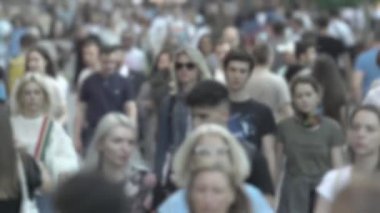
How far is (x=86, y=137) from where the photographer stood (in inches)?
534

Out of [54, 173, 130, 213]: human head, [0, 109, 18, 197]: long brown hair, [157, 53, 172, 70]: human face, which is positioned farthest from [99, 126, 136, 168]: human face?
[157, 53, 172, 70]: human face

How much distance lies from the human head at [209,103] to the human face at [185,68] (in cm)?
182

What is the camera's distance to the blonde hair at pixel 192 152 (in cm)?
732

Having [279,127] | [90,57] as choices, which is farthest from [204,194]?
[90,57]

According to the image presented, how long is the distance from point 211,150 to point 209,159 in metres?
0.38

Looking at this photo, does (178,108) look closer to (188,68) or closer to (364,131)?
(188,68)

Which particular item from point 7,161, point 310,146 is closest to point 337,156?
point 310,146

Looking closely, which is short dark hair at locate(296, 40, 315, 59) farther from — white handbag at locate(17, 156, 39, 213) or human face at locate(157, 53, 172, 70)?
white handbag at locate(17, 156, 39, 213)

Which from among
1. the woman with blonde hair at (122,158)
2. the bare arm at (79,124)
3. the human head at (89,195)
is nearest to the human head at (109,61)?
the bare arm at (79,124)

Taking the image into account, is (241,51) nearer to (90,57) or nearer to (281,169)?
(281,169)

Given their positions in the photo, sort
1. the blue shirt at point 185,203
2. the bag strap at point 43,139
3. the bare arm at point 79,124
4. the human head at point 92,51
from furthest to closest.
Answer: the human head at point 92,51, the bare arm at point 79,124, the bag strap at point 43,139, the blue shirt at point 185,203

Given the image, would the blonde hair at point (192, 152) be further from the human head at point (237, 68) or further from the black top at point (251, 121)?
the human head at point (237, 68)

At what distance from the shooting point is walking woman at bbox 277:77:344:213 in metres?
10.6

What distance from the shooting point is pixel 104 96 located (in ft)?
44.2
